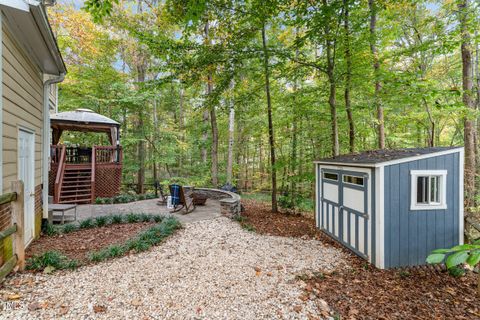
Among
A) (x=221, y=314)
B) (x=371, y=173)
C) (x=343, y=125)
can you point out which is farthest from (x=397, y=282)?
(x=343, y=125)

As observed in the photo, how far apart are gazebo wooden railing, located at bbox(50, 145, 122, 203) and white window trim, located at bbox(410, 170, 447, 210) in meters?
10.2

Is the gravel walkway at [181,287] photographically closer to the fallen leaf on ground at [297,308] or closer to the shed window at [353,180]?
the fallen leaf on ground at [297,308]

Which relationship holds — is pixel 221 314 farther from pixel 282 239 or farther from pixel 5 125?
pixel 5 125

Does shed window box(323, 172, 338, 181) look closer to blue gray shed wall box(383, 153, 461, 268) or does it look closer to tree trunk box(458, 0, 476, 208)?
blue gray shed wall box(383, 153, 461, 268)

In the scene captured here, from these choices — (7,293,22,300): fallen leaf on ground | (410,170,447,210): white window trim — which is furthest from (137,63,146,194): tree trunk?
(410,170,447,210): white window trim

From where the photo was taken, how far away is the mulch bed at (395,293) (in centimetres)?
306

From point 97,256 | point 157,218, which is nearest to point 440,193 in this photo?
point 97,256

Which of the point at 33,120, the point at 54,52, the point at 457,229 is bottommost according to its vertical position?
the point at 457,229

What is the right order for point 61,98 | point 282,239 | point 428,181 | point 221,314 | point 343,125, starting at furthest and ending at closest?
point 61,98
point 343,125
point 282,239
point 428,181
point 221,314

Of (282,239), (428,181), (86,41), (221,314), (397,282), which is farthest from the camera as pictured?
(86,41)

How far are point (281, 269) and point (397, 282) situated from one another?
73.3 inches

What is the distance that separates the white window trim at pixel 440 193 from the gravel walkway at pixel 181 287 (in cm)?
172

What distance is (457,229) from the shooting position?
4523 mm

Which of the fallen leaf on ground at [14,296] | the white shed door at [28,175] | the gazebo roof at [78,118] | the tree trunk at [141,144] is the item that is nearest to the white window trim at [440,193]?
the fallen leaf on ground at [14,296]
